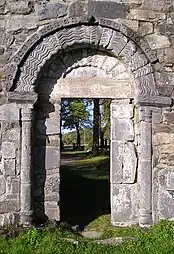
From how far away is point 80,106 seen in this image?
2344cm

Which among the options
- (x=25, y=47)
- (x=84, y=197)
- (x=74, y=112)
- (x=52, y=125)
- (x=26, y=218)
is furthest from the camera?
(x=74, y=112)

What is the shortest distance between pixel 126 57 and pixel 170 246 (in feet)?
9.57

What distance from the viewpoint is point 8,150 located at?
638 cm

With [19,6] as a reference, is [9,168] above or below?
below

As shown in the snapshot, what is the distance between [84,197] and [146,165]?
10.2 feet

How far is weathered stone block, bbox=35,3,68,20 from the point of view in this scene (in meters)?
6.48

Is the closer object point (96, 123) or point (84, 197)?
point (84, 197)

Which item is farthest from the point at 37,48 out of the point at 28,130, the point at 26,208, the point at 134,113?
the point at 26,208

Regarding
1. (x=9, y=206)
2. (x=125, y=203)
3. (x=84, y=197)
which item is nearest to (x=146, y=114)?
(x=125, y=203)

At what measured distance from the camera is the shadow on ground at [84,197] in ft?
25.3

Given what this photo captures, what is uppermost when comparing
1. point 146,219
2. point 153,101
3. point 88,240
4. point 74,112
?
point 74,112

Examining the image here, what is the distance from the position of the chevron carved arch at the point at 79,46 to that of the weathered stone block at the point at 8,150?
0.83 m

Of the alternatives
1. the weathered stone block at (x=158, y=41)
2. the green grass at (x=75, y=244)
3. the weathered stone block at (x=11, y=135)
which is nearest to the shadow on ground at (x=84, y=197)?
the green grass at (x=75, y=244)

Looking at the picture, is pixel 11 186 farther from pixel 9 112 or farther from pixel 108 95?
pixel 108 95
